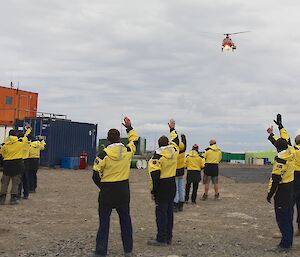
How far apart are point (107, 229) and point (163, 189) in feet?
4.50

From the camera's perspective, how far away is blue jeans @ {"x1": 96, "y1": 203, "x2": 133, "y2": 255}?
6.88m

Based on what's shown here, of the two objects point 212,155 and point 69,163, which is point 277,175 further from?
point 69,163

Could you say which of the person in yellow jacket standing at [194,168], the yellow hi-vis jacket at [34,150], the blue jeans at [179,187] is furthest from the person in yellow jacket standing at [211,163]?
the yellow hi-vis jacket at [34,150]

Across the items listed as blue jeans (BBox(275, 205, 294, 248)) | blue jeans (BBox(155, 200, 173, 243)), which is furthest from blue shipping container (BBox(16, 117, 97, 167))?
blue jeans (BBox(275, 205, 294, 248))

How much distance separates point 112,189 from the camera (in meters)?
6.84

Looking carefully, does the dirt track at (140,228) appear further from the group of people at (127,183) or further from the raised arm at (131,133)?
the raised arm at (131,133)

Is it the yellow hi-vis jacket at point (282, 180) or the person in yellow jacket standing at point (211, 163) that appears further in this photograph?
the person in yellow jacket standing at point (211, 163)

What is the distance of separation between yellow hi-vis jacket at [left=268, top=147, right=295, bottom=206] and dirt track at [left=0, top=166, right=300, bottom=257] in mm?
951

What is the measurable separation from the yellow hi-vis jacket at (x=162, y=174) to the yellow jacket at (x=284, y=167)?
70.9 inches

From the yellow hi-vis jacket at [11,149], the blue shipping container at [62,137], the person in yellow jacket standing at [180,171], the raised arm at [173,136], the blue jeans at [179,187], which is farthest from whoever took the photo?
the blue shipping container at [62,137]

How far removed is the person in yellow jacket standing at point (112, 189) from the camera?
684 centimetres

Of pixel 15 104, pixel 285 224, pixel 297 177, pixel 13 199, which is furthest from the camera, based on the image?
pixel 15 104

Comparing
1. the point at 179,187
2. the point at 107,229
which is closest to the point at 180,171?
the point at 179,187

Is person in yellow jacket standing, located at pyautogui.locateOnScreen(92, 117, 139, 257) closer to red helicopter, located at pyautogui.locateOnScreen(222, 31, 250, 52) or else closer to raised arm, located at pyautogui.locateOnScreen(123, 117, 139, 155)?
raised arm, located at pyautogui.locateOnScreen(123, 117, 139, 155)
